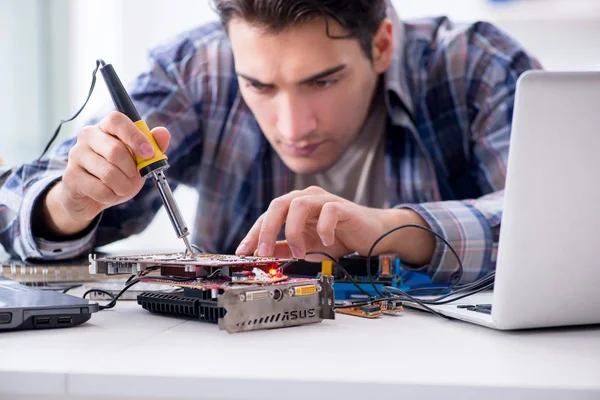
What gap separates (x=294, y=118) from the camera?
1.44 m

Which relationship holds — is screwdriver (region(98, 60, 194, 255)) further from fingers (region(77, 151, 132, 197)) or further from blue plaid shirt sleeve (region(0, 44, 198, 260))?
blue plaid shirt sleeve (region(0, 44, 198, 260))

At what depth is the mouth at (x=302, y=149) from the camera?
5.00ft

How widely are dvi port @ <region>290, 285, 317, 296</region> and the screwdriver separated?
0.66ft

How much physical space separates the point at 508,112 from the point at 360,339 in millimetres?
1145

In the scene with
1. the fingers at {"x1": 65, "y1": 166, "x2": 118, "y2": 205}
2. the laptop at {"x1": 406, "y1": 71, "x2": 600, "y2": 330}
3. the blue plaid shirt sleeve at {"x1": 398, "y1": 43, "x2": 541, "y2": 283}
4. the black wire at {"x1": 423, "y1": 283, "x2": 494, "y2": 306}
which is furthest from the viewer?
the blue plaid shirt sleeve at {"x1": 398, "y1": 43, "x2": 541, "y2": 283}

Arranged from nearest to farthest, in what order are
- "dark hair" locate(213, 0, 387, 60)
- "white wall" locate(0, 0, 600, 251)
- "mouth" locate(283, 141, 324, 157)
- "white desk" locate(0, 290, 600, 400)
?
"white desk" locate(0, 290, 600, 400) < "dark hair" locate(213, 0, 387, 60) < "mouth" locate(283, 141, 324, 157) < "white wall" locate(0, 0, 600, 251)

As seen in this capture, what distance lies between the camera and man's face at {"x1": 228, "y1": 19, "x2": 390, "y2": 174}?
137 cm

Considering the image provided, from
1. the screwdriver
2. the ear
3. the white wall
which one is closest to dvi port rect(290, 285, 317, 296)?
the screwdriver

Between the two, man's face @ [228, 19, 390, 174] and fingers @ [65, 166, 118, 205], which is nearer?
fingers @ [65, 166, 118, 205]

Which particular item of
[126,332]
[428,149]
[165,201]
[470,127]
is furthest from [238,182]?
A: [126,332]

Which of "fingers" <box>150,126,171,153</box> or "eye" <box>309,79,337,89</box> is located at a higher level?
"eye" <box>309,79,337,89</box>

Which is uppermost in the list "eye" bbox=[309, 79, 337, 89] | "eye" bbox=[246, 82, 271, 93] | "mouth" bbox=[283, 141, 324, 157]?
"eye" bbox=[309, 79, 337, 89]

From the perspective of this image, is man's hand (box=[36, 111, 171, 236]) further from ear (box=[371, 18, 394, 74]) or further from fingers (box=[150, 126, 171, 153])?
ear (box=[371, 18, 394, 74])

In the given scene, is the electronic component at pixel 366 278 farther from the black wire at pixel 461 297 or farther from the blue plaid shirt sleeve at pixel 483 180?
the blue plaid shirt sleeve at pixel 483 180
